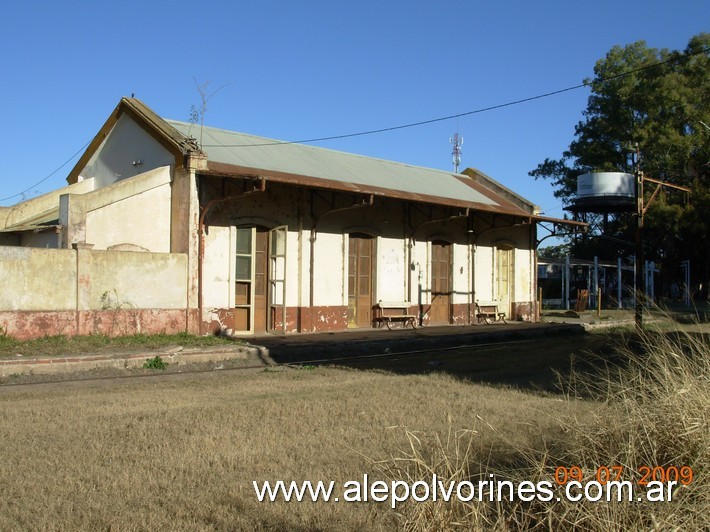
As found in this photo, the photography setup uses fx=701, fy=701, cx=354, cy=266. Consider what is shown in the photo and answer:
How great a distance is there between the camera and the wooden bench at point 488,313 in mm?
24766

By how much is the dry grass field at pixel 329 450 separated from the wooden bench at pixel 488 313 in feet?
52.5

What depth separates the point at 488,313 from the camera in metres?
25.0

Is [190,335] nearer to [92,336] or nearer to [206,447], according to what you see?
[92,336]

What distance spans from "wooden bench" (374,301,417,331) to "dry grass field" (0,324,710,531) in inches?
485

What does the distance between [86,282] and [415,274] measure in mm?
10735

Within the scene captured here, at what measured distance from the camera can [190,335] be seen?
1620 cm

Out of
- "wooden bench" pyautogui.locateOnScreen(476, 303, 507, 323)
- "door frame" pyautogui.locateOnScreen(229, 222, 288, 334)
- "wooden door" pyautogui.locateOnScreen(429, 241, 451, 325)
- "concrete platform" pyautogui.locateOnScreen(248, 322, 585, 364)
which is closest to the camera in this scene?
"concrete platform" pyautogui.locateOnScreen(248, 322, 585, 364)

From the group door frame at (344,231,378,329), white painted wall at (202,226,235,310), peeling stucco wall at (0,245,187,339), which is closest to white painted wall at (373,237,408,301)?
door frame at (344,231,378,329)

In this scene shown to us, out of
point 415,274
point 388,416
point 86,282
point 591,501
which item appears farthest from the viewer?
point 415,274

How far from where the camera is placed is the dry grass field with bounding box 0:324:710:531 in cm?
399

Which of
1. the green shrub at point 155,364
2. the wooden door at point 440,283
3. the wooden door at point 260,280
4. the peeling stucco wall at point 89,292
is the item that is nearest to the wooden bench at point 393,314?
the wooden door at point 440,283

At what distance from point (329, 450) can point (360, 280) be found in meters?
15.0

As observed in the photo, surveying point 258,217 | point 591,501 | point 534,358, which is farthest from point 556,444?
point 258,217

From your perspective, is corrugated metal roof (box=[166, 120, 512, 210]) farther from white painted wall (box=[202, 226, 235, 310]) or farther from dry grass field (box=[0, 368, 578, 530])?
dry grass field (box=[0, 368, 578, 530])
